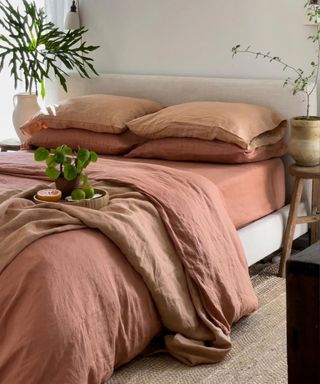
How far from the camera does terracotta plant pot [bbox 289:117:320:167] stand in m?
3.46

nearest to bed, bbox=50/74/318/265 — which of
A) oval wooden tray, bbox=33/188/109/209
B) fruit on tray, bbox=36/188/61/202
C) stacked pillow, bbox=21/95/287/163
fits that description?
stacked pillow, bbox=21/95/287/163

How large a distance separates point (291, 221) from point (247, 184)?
0.33 meters

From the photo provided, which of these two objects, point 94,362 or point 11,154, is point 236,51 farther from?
point 94,362

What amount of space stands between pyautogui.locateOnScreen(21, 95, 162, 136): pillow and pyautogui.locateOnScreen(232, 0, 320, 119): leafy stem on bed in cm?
59

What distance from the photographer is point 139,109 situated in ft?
13.1

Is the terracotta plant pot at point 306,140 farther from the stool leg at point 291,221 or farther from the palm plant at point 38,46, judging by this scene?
the palm plant at point 38,46

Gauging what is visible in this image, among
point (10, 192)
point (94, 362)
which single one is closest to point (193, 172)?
point (10, 192)

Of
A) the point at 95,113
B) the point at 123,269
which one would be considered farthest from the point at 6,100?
the point at 123,269

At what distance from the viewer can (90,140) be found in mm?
3904

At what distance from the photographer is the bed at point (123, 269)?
89.5 inches

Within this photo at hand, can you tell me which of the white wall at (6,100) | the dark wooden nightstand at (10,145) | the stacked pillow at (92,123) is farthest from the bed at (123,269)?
the white wall at (6,100)

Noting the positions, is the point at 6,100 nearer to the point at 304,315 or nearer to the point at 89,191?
the point at 89,191

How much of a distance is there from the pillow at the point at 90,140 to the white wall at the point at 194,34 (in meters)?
0.65

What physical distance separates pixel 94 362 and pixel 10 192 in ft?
2.53
